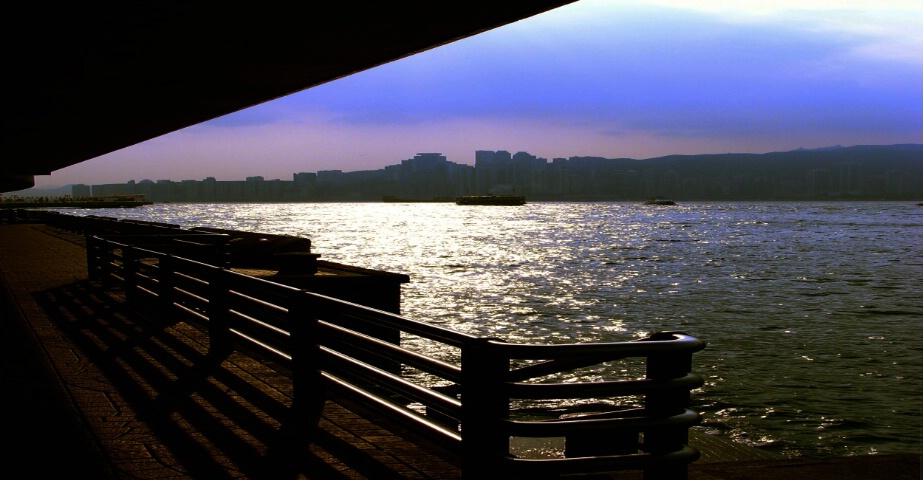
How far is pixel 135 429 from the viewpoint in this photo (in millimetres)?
6113

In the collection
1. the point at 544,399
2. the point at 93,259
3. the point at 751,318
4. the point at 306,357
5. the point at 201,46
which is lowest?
the point at 751,318

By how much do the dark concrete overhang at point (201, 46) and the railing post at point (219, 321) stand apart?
349 cm

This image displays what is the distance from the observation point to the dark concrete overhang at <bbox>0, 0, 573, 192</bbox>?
33.3ft

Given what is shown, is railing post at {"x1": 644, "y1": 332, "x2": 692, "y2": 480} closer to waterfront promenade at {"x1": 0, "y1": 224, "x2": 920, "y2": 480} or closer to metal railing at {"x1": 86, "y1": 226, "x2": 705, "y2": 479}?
metal railing at {"x1": 86, "y1": 226, "x2": 705, "y2": 479}

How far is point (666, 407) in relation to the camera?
14.6 feet

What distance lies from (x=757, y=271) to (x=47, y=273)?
46.4 m

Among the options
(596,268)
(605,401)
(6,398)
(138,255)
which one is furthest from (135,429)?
(596,268)

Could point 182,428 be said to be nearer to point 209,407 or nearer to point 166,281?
point 209,407

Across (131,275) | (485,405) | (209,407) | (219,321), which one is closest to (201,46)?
(131,275)

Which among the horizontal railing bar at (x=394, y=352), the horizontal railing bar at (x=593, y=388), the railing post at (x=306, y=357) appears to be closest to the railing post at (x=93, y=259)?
the railing post at (x=306, y=357)

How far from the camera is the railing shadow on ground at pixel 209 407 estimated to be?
5.20 meters

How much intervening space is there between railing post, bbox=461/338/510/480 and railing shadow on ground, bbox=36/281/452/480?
778 mm

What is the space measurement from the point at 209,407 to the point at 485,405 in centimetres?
332

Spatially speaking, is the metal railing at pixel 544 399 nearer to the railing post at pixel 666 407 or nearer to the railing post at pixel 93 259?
the railing post at pixel 666 407
